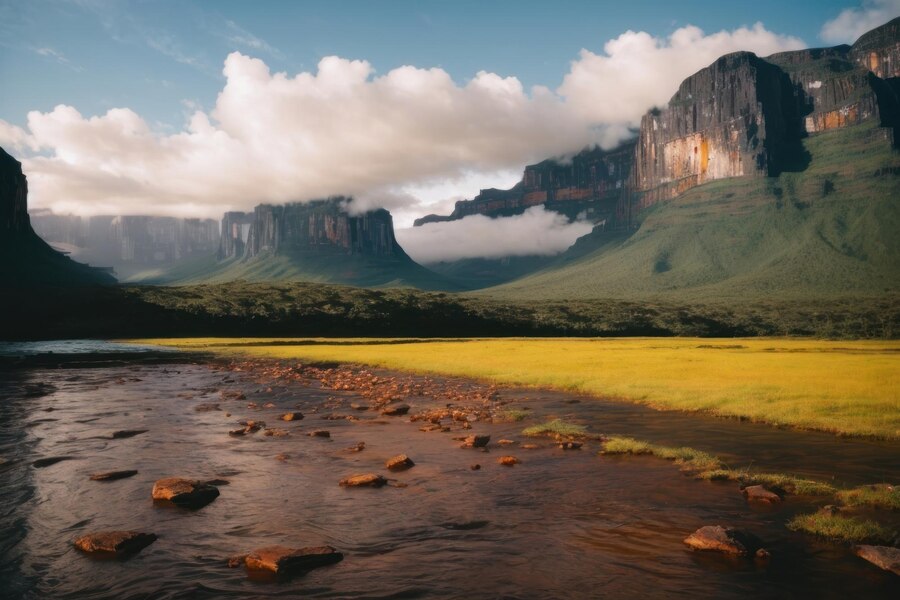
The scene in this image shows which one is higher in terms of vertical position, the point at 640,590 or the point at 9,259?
the point at 9,259

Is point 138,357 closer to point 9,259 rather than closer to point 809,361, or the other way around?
point 809,361

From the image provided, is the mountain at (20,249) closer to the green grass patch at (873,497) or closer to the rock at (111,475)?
the rock at (111,475)

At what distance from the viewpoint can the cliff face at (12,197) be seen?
16825cm

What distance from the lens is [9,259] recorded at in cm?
15312

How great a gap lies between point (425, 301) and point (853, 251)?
15948 cm

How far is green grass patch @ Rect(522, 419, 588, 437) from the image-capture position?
19750mm

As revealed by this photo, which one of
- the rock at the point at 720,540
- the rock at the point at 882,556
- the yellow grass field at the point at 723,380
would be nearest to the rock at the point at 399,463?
the rock at the point at 720,540

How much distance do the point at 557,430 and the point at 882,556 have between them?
37.7ft

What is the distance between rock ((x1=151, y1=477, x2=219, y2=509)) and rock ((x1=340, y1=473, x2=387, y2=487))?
306 centimetres

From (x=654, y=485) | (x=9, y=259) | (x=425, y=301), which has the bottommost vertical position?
→ (x=654, y=485)

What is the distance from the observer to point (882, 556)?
30.0 ft

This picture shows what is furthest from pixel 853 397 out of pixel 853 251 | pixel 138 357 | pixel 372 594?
pixel 853 251

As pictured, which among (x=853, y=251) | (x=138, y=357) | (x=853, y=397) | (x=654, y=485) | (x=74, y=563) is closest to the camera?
(x=74, y=563)

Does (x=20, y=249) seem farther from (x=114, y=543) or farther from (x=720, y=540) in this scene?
(x=720, y=540)
